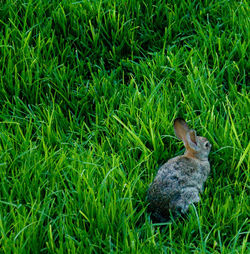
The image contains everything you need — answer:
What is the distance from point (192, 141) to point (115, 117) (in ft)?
2.03

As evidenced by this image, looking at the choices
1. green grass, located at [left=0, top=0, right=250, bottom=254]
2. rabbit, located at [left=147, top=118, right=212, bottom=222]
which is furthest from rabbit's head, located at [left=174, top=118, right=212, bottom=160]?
green grass, located at [left=0, top=0, right=250, bottom=254]

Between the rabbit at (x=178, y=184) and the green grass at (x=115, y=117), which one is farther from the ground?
the green grass at (x=115, y=117)

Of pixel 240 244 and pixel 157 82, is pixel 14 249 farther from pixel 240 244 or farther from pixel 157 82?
pixel 157 82

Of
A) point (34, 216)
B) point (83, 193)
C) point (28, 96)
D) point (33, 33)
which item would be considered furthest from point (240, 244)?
point (33, 33)

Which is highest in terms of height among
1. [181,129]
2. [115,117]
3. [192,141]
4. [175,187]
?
[115,117]

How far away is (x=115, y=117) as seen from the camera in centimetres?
391

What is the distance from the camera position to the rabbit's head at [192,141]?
366cm

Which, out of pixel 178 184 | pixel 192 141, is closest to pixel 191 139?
pixel 192 141

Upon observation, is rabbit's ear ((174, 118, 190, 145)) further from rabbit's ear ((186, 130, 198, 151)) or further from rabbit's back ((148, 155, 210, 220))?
rabbit's back ((148, 155, 210, 220))

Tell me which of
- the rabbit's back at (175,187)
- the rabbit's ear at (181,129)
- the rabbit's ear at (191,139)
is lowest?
the rabbit's back at (175,187)

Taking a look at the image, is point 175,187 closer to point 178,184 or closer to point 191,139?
point 178,184

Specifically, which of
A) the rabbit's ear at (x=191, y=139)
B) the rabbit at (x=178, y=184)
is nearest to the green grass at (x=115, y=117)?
the rabbit at (x=178, y=184)

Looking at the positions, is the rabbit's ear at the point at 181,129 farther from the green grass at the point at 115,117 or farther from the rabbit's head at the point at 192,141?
the green grass at the point at 115,117

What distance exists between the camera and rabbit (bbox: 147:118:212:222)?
11.1 feet
